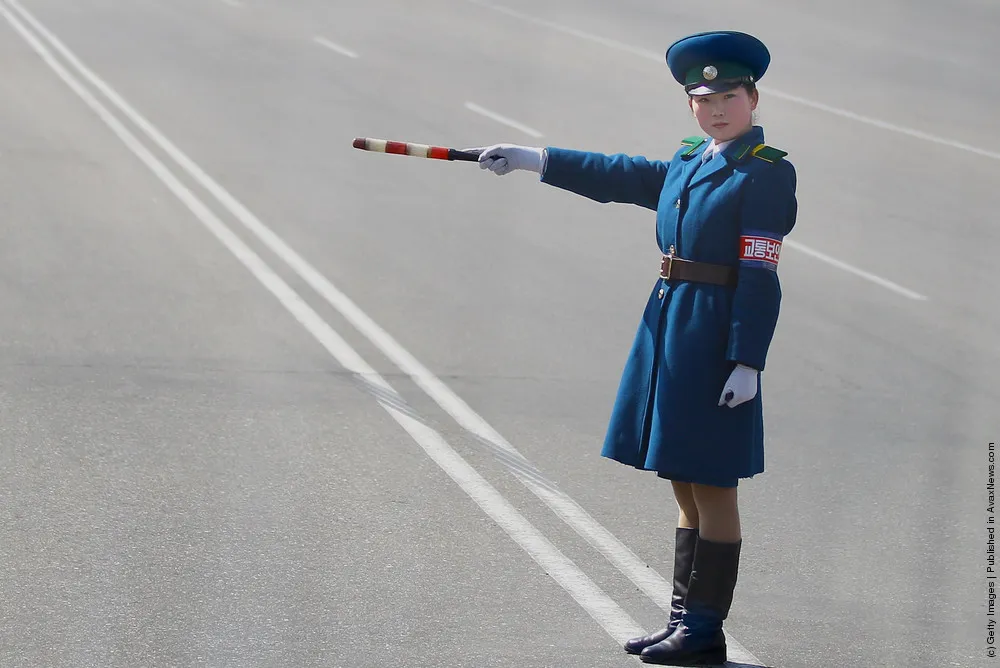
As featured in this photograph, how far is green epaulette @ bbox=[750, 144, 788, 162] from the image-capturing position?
4.55m

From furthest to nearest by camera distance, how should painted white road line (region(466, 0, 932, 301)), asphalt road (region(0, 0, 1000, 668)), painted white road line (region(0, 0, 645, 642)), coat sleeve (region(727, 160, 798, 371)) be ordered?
painted white road line (region(466, 0, 932, 301)) < painted white road line (region(0, 0, 645, 642)) < asphalt road (region(0, 0, 1000, 668)) < coat sleeve (region(727, 160, 798, 371))

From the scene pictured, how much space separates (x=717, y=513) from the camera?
15.4 ft

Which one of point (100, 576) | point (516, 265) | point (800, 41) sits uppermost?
point (800, 41)

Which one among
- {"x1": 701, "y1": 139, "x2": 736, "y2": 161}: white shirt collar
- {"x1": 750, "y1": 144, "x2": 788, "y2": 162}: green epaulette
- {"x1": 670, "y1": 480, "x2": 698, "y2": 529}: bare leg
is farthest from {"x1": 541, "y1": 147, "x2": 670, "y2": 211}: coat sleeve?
{"x1": 670, "y1": 480, "x2": 698, "y2": 529}: bare leg

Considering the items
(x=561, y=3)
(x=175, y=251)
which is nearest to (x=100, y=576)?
(x=175, y=251)

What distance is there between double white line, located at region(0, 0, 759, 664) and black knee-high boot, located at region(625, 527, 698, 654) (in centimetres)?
12

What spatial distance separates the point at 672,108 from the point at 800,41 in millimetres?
6363

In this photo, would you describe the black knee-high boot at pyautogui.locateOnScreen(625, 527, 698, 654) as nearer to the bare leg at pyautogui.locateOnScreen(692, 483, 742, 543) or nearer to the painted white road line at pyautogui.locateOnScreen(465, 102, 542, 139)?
the bare leg at pyautogui.locateOnScreen(692, 483, 742, 543)

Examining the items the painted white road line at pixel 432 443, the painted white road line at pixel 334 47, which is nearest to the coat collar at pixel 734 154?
the painted white road line at pixel 432 443

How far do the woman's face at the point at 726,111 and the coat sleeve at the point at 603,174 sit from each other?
32 cm

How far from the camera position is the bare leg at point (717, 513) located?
470 cm

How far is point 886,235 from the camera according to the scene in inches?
502

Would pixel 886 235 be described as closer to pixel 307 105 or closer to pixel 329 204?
pixel 329 204

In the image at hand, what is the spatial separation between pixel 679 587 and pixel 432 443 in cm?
224
